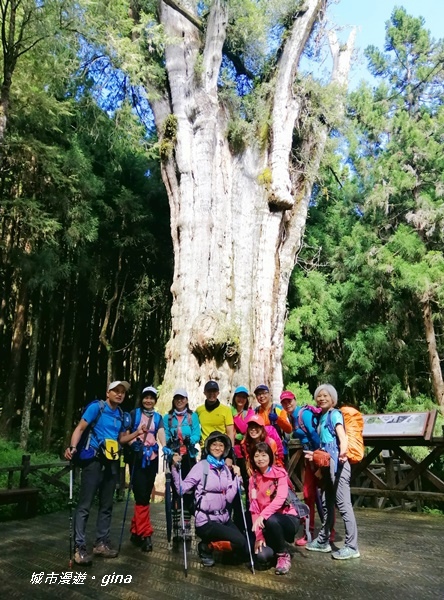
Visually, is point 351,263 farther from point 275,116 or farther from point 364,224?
point 275,116

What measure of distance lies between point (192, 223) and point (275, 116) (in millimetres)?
3436

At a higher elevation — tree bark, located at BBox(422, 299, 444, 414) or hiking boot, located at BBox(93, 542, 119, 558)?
tree bark, located at BBox(422, 299, 444, 414)

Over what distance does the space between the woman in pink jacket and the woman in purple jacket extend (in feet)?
0.50

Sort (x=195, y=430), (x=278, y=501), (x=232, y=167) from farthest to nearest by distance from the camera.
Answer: (x=232, y=167), (x=195, y=430), (x=278, y=501)

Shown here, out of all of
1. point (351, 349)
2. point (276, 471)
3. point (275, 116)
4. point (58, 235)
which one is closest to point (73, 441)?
point (276, 471)

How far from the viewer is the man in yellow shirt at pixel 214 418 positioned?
4469 mm

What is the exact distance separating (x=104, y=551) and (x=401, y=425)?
3583 millimetres

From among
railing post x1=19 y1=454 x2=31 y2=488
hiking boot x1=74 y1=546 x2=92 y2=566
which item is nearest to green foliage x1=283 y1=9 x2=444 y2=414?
railing post x1=19 y1=454 x2=31 y2=488

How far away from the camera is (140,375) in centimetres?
1554

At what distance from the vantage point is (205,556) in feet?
11.7

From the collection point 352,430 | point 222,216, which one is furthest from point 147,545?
point 222,216

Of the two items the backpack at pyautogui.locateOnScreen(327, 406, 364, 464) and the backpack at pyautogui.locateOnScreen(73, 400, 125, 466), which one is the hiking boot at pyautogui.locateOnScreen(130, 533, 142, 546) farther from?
the backpack at pyautogui.locateOnScreen(327, 406, 364, 464)

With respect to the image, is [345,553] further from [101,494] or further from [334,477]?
[101,494]

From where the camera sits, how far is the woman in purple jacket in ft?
11.6
